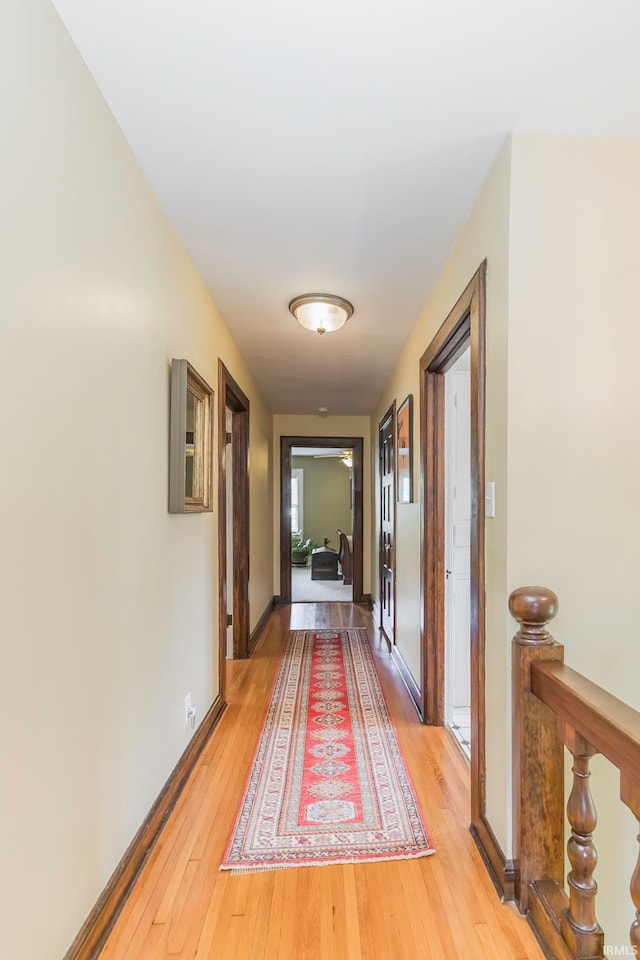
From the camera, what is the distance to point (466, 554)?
8.82 feet

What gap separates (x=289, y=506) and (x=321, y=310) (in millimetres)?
3402

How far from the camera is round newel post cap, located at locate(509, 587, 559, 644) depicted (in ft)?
4.29

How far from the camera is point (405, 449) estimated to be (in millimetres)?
3125

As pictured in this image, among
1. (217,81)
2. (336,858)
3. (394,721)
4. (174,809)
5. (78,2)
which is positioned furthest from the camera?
(394,721)

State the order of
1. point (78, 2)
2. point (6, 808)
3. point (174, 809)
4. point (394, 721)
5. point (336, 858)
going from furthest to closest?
point (394, 721) < point (174, 809) < point (336, 858) < point (78, 2) < point (6, 808)

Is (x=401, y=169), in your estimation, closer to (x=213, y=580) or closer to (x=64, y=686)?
(x=64, y=686)

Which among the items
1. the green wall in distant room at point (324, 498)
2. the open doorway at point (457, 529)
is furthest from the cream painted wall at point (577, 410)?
the green wall in distant room at point (324, 498)

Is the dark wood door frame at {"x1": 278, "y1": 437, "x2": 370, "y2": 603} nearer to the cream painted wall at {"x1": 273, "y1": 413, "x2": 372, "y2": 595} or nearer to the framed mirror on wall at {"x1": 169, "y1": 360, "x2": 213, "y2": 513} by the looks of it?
the cream painted wall at {"x1": 273, "y1": 413, "x2": 372, "y2": 595}

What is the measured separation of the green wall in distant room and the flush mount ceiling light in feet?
24.8

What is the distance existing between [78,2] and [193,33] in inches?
9.9

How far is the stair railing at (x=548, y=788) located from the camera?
112cm

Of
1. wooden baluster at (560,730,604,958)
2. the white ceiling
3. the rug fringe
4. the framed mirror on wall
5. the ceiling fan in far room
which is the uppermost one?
the white ceiling

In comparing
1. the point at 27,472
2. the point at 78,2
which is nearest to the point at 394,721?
the point at 27,472

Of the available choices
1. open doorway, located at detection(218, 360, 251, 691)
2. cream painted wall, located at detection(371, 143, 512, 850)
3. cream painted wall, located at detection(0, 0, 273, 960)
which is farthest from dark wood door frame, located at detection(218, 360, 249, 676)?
cream painted wall, located at detection(371, 143, 512, 850)
